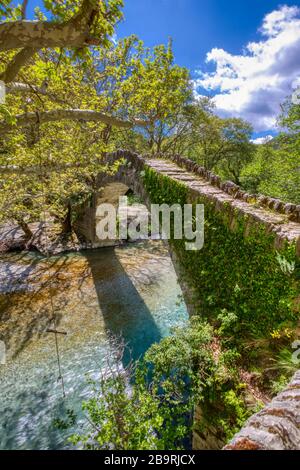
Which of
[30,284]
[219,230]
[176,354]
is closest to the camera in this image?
[176,354]

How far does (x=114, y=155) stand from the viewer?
1366cm

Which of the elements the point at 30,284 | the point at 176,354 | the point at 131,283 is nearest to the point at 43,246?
the point at 30,284

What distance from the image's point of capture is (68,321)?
9297 mm

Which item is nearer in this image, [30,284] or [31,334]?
[31,334]

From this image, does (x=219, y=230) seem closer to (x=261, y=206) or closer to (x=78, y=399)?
(x=261, y=206)

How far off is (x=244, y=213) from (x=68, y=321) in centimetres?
737

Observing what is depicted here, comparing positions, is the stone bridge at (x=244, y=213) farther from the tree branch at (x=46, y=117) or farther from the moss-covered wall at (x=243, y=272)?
the tree branch at (x=46, y=117)

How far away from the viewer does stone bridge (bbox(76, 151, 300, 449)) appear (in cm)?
181

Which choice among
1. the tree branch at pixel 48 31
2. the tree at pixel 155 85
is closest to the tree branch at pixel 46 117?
the tree branch at pixel 48 31

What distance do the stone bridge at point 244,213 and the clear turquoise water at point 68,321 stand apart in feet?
9.52

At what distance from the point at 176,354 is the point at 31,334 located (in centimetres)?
607

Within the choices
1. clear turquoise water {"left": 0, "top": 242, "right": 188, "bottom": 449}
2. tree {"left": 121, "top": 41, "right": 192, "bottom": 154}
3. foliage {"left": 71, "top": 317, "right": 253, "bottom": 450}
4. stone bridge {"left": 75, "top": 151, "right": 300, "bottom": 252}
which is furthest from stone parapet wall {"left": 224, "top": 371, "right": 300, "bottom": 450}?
tree {"left": 121, "top": 41, "right": 192, "bottom": 154}
